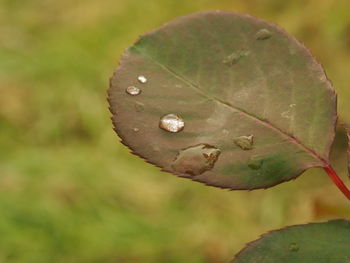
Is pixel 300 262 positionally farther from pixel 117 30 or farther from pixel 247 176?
pixel 117 30

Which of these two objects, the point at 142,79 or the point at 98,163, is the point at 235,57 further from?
the point at 98,163

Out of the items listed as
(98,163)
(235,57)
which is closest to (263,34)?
(235,57)

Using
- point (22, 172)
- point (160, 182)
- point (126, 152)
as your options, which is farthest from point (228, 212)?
point (22, 172)

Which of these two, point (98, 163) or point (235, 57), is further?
point (98, 163)

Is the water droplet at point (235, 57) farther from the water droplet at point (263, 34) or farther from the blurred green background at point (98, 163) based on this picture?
the blurred green background at point (98, 163)

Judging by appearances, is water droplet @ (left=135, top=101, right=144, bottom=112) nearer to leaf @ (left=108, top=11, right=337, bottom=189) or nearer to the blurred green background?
leaf @ (left=108, top=11, right=337, bottom=189)

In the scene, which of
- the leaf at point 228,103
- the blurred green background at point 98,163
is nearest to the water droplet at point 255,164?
the leaf at point 228,103

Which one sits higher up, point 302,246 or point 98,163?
point 98,163
